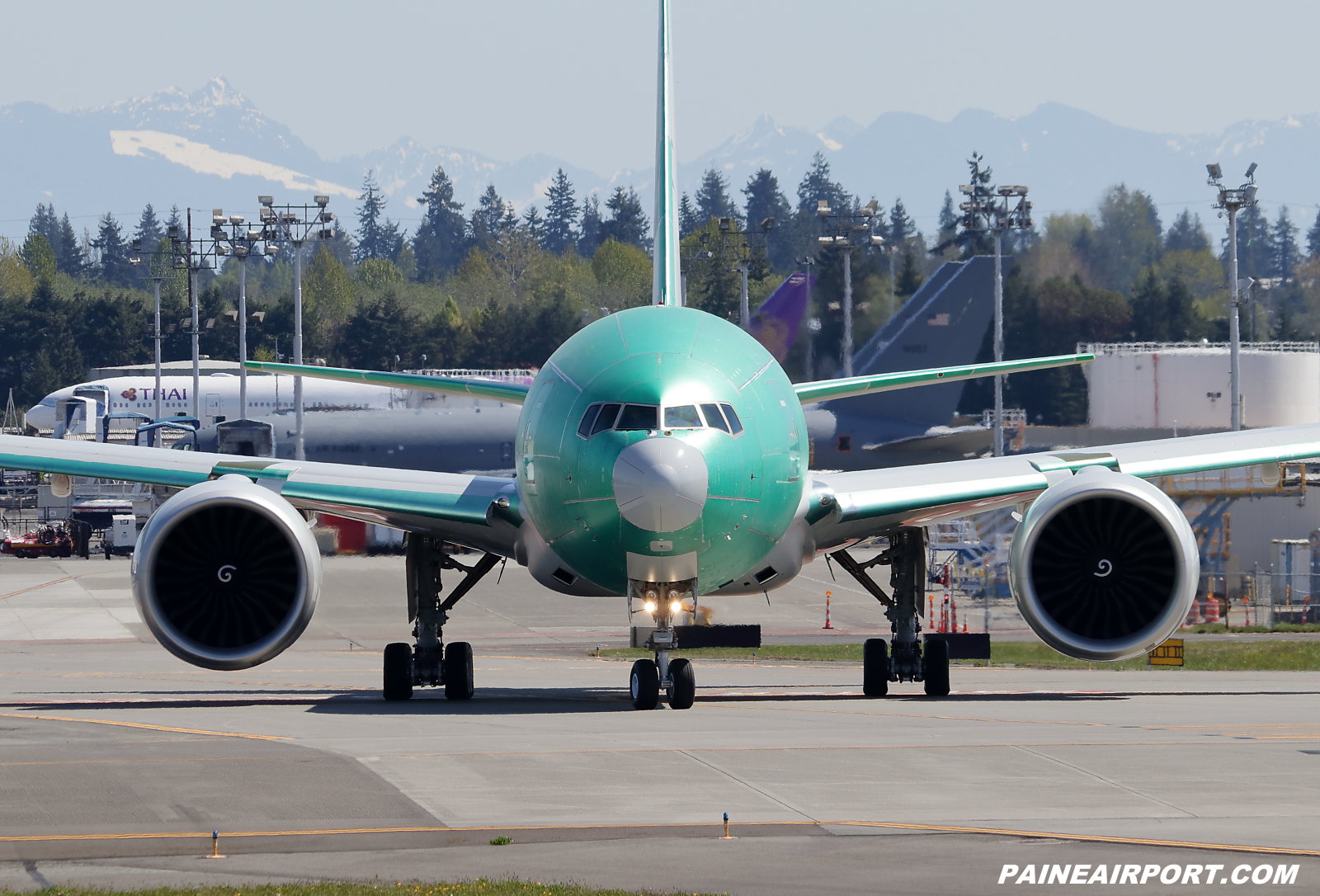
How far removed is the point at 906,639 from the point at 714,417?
7.11 m

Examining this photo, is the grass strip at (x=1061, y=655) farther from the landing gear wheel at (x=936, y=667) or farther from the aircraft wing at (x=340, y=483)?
the aircraft wing at (x=340, y=483)

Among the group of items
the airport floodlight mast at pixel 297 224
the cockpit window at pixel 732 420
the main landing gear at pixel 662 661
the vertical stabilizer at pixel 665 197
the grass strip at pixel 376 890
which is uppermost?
the airport floodlight mast at pixel 297 224

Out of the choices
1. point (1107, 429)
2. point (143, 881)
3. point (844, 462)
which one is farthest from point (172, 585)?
point (1107, 429)

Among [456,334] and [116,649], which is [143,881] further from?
[456,334]

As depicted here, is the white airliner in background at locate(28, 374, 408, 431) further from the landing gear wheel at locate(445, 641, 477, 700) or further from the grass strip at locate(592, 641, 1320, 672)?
the landing gear wheel at locate(445, 641, 477, 700)

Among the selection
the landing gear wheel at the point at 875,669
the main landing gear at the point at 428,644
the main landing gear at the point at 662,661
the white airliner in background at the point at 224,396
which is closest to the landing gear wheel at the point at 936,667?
the landing gear wheel at the point at 875,669

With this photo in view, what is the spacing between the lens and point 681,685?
21.0m

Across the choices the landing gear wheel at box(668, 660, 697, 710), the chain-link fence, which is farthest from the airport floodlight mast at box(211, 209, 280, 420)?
the landing gear wheel at box(668, 660, 697, 710)

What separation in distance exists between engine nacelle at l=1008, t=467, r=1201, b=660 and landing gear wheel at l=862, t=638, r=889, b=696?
4197mm

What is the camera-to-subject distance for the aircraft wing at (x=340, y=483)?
74.4ft

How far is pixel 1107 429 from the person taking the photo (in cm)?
9244

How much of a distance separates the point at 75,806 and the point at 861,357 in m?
65.8

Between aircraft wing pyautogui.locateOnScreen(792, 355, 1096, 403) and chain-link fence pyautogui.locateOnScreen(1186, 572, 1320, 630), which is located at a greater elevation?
aircraft wing pyautogui.locateOnScreen(792, 355, 1096, 403)

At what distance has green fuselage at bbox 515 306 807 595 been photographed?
62.2 ft
